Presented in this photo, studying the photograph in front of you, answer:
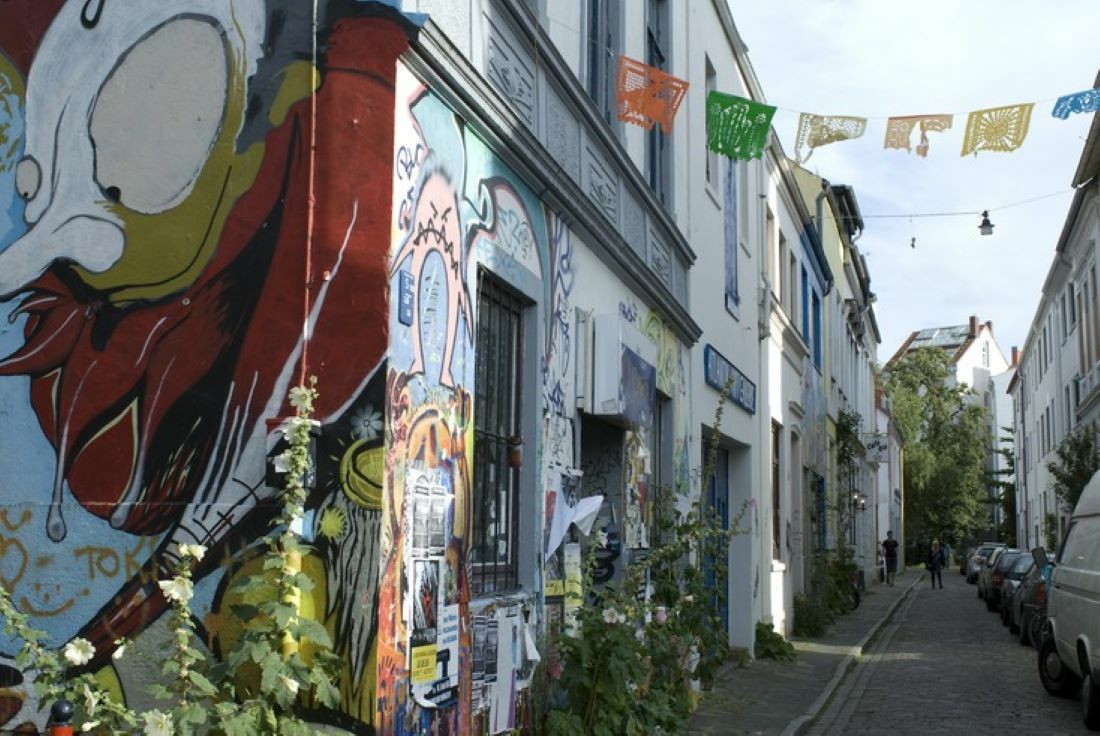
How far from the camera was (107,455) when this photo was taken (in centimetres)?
570

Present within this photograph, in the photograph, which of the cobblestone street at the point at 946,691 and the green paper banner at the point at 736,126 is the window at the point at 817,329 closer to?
the cobblestone street at the point at 946,691

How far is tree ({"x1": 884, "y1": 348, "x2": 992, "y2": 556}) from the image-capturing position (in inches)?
2670

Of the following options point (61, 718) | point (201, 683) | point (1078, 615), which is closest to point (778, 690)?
point (1078, 615)

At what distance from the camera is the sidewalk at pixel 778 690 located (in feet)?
36.0

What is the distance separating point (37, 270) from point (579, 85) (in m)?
4.11

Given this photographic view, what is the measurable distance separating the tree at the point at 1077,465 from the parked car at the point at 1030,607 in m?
2.55

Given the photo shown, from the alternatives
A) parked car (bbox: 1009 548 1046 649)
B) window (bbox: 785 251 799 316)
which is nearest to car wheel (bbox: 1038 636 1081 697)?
parked car (bbox: 1009 548 1046 649)

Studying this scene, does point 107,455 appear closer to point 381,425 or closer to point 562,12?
point 381,425

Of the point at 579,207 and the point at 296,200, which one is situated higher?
the point at 579,207

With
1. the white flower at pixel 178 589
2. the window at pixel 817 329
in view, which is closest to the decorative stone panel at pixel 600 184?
the white flower at pixel 178 589

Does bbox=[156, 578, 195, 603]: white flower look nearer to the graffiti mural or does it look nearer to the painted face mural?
the painted face mural

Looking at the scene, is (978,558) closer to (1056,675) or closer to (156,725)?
(1056,675)

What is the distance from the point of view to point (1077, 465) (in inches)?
960

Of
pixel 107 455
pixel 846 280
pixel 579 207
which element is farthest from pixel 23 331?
pixel 846 280
